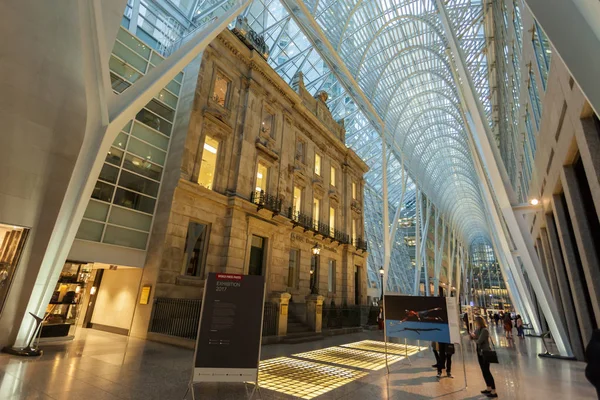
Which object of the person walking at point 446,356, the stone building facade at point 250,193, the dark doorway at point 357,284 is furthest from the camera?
the dark doorway at point 357,284

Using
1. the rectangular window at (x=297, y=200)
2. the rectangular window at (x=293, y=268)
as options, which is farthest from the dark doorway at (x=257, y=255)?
the rectangular window at (x=297, y=200)

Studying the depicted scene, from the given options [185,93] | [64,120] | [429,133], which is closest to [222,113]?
[185,93]

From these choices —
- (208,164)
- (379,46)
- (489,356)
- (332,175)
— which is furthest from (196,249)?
(379,46)

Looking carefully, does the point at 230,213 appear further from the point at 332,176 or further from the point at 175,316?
the point at 332,176

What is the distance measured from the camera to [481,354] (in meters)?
6.74

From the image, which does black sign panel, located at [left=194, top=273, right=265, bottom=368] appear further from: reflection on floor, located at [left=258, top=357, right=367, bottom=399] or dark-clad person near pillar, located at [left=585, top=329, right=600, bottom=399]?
dark-clad person near pillar, located at [left=585, top=329, right=600, bottom=399]

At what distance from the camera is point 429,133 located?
1962 inches

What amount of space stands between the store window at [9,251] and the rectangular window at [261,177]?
1202 cm

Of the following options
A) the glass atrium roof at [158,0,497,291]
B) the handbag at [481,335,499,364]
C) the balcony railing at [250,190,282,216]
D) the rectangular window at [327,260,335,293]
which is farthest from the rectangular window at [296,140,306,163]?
the handbag at [481,335,499,364]

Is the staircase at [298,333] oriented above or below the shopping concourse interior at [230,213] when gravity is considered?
below

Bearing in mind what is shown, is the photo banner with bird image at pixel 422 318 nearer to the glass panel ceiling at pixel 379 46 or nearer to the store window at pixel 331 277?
the store window at pixel 331 277

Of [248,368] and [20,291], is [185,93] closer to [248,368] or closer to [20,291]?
[20,291]

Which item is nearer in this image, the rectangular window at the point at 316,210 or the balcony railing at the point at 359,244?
the rectangular window at the point at 316,210

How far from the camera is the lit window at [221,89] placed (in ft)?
59.3
